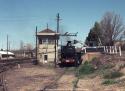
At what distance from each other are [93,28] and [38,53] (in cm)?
3748

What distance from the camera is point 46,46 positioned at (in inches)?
2840

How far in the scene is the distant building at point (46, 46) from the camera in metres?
71.6

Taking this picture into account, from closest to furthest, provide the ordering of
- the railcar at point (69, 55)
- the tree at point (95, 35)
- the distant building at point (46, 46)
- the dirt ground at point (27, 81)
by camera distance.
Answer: the dirt ground at point (27, 81), the railcar at point (69, 55), the distant building at point (46, 46), the tree at point (95, 35)

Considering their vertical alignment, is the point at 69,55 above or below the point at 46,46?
below

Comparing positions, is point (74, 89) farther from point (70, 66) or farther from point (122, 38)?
point (122, 38)

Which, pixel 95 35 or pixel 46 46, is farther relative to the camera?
pixel 95 35

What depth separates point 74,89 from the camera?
2438 cm

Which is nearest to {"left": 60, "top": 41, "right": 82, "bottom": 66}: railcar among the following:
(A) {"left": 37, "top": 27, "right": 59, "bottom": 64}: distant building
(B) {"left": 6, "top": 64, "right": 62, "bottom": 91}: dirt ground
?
(A) {"left": 37, "top": 27, "right": 59, "bottom": 64}: distant building

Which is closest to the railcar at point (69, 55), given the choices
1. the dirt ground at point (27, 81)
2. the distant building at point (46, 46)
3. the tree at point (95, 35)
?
the distant building at point (46, 46)

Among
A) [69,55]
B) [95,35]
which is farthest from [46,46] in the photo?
[95,35]

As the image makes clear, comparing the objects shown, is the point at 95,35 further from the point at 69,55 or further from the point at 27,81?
the point at 27,81

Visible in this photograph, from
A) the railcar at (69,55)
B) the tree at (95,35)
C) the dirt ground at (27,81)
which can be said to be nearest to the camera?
the dirt ground at (27,81)

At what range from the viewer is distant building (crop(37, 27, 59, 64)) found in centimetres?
7162

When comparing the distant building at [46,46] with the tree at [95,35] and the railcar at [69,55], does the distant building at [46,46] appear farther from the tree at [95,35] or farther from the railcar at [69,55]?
the tree at [95,35]
